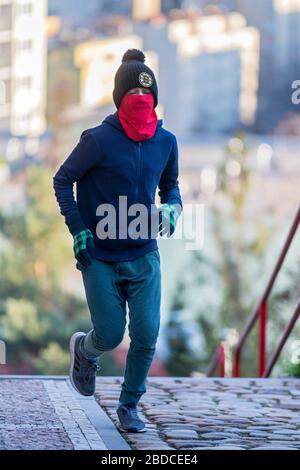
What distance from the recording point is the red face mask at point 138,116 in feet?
17.8

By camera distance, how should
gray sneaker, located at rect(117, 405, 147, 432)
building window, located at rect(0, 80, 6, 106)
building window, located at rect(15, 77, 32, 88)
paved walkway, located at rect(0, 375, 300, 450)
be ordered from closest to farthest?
1. paved walkway, located at rect(0, 375, 300, 450)
2. gray sneaker, located at rect(117, 405, 147, 432)
3. building window, located at rect(0, 80, 6, 106)
4. building window, located at rect(15, 77, 32, 88)

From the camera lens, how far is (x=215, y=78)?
47250 millimetres

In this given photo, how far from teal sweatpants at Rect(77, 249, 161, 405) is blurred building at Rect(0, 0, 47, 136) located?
38.8 m

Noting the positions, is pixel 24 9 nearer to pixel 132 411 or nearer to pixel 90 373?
pixel 90 373

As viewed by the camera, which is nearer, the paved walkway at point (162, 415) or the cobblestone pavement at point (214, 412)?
the paved walkway at point (162, 415)

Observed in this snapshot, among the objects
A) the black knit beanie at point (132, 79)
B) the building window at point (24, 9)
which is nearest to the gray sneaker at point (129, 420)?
the black knit beanie at point (132, 79)

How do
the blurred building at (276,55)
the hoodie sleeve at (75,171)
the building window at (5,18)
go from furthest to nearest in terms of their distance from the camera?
the blurred building at (276,55), the building window at (5,18), the hoodie sleeve at (75,171)

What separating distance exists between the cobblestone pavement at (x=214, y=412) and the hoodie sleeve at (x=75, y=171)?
881 millimetres

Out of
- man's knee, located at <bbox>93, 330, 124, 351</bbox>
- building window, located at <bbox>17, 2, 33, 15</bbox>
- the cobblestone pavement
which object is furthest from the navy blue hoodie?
building window, located at <bbox>17, 2, 33, 15</bbox>

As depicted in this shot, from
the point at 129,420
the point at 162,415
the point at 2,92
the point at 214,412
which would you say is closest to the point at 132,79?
the point at 129,420

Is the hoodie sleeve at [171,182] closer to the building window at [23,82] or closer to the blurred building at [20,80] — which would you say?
the blurred building at [20,80]

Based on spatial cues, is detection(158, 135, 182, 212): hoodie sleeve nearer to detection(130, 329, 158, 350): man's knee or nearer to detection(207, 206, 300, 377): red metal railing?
detection(130, 329, 158, 350): man's knee

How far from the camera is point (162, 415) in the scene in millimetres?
6156

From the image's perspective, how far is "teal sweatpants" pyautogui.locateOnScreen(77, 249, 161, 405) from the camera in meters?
5.43
